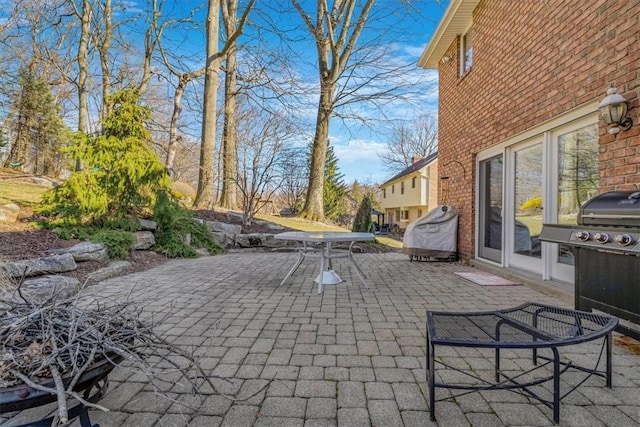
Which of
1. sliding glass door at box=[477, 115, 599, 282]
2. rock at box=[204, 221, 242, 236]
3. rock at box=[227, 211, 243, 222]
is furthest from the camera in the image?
rock at box=[227, 211, 243, 222]

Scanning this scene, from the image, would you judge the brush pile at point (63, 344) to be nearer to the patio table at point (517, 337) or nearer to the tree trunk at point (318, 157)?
the patio table at point (517, 337)

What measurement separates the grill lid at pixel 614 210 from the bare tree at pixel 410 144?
76.5 ft

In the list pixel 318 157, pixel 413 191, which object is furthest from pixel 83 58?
pixel 413 191

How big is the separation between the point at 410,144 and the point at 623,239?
26348mm

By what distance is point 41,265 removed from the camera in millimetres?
3922

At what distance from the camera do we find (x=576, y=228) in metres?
2.76

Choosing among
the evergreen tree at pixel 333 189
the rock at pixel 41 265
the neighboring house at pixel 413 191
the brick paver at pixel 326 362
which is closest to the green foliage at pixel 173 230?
the rock at pixel 41 265

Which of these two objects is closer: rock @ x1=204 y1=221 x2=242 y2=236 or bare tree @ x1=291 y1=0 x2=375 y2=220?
rock @ x1=204 y1=221 x2=242 y2=236

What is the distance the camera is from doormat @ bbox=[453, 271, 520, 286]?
445cm

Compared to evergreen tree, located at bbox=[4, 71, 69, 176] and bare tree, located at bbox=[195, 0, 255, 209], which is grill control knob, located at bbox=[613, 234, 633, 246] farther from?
evergreen tree, located at bbox=[4, 71, 69, 176]

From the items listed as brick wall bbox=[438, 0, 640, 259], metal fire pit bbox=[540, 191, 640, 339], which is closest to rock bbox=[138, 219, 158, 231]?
brick wall bbox=[438, 0, 640, 259]

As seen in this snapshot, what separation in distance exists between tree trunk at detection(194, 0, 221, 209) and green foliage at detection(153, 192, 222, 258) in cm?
240

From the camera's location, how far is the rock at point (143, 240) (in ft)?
19.8

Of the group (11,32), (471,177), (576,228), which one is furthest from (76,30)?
(576,228)
